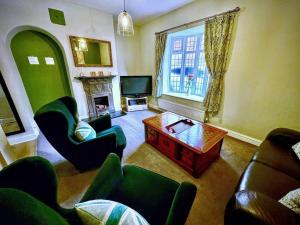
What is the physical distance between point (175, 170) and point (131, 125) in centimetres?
164

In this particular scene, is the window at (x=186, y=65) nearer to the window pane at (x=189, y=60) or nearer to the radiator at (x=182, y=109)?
the window pane at (x=189, y=60)

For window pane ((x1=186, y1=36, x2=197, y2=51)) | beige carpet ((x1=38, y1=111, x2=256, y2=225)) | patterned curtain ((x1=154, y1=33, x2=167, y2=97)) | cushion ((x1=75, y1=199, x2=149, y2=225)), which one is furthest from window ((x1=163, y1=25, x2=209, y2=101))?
cushion ((x1=75, y1=199, x2=149, y2=225))

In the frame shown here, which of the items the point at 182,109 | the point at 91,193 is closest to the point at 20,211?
the point at 91,193

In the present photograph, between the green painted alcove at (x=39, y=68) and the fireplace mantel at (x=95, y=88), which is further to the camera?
the fireplace mantel at (x=95, y=88)

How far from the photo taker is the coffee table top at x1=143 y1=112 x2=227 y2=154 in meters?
1.60

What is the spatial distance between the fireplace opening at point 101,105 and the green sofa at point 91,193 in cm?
290

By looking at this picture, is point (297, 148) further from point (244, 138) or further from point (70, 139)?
point (70, 139)

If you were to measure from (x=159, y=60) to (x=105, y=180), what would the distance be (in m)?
3.43

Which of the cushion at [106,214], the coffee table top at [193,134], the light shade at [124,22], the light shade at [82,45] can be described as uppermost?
the light shade at [124,22]

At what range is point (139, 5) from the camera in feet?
9.53

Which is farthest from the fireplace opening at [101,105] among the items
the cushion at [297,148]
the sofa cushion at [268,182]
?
the cushion at [297,148]

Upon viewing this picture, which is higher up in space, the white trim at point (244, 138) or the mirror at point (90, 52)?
the mirror at point (90, 52)

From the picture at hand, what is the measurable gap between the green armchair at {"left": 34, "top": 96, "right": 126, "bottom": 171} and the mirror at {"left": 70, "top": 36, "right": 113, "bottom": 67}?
1.80 meters

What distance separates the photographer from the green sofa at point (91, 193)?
36 centimetres
